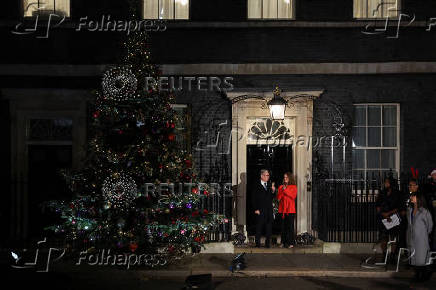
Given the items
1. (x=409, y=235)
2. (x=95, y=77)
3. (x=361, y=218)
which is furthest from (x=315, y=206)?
(x=95, y=77)

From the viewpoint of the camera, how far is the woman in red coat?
1242 centimetres

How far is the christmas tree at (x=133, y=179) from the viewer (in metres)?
10.2

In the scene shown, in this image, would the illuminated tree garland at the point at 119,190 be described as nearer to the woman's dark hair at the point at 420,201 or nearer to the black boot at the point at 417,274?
the woman's dark hair at the point at 420,201

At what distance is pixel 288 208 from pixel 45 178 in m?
6.44

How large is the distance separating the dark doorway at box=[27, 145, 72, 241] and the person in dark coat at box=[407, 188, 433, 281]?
28.3 ft

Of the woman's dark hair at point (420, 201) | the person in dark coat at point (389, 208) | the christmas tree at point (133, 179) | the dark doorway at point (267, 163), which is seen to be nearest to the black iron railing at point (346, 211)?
the dark doorway at point (267, 163)

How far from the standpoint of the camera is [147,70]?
10555mm

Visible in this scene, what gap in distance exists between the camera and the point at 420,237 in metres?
9.57

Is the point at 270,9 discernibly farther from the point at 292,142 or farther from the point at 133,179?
the point at 133,179

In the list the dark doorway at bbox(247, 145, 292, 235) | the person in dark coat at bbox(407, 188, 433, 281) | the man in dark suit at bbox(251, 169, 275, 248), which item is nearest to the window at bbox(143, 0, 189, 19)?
the dark doorway at bbox(247, 145, 292, 235)

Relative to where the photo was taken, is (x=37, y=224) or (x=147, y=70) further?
(x=37, y=224)

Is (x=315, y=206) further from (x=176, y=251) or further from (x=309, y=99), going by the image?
(x=176, y=251)

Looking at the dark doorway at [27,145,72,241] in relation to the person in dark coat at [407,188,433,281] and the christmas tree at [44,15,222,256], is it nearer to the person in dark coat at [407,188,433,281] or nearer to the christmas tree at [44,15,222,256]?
the christmas tree at [44,15,222,256]

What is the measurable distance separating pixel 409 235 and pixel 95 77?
853 centimetres
